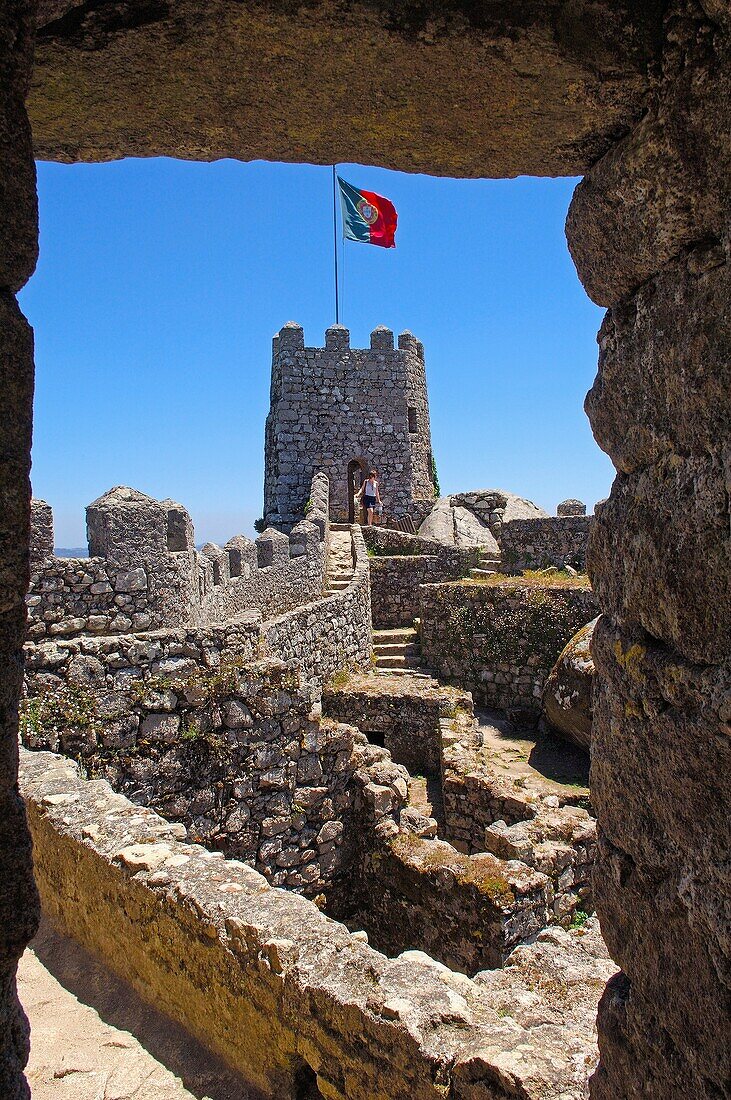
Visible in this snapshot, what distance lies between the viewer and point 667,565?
164 centimetres

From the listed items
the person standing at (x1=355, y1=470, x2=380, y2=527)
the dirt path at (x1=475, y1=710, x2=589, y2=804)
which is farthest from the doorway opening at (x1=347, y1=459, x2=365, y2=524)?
the dirt path at (x1=475, y1=710, x2=589, y2=804)

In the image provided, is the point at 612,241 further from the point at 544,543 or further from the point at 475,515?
the point at 475,515

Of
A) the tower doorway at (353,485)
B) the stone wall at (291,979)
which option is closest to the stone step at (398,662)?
the stone wall at (291,979)

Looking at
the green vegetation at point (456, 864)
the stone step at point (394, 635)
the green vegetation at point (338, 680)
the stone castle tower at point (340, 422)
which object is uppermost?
the stone castle tower at point (340, 422)

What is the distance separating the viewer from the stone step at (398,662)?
13.6m

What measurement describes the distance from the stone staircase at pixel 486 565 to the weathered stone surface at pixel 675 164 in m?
14.0

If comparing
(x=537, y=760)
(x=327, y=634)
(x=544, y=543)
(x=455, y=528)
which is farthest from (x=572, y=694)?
(x=455, y=528)

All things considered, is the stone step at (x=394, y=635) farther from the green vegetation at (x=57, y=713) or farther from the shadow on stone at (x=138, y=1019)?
the shadow on stone at (x=138, y=1019)

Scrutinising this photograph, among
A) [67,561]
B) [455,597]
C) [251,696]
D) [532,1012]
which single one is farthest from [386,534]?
[532,1012]

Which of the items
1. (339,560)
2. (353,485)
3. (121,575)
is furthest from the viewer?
(353,485)

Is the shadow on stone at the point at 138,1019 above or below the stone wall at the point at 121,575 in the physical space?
below

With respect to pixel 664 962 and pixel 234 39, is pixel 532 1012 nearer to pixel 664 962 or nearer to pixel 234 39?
pixel 664 962

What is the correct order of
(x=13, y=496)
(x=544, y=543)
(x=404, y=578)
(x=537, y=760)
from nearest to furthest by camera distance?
(x=13, y=496), (x=537, y=760), (x=544, y=543), (x=404, y=578)

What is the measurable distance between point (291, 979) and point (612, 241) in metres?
2.92
